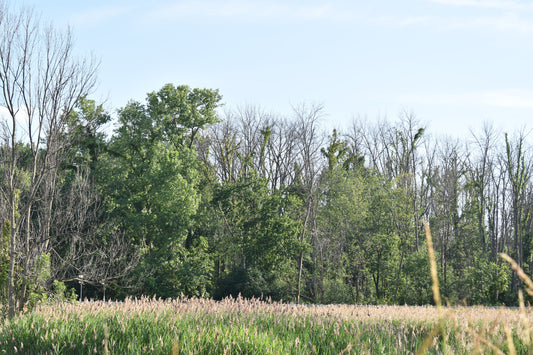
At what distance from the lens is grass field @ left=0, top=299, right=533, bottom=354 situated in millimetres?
5382

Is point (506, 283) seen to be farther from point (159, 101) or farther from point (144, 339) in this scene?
point (144, 339)

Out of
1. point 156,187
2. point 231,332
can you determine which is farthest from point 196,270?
point 231,332

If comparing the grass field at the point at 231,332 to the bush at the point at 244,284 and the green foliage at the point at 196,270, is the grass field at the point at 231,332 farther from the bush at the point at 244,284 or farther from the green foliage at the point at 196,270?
the green foliage at the point at 196,270

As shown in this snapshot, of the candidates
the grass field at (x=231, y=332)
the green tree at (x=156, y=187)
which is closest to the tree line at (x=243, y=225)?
the green tree at (x=156, y=187)

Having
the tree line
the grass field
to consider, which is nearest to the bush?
the tree line

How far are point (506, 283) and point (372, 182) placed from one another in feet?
30.9

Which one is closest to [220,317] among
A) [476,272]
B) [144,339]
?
[144,339]

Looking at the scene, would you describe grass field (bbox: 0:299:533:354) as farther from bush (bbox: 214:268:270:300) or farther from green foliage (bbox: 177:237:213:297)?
green foliage (bbox: 177:237:213:297)

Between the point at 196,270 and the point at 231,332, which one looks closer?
the point at 231,332

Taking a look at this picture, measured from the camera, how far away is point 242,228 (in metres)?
28.5

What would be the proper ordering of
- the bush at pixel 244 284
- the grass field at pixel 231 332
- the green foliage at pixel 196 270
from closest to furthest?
the grass field at pixel 231 332 → the bush at pixel 244 284 → the green foliage at pixel 196 270

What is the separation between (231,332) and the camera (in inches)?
229

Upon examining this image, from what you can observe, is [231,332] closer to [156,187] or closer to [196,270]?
[196,270]

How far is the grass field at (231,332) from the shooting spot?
538cm
